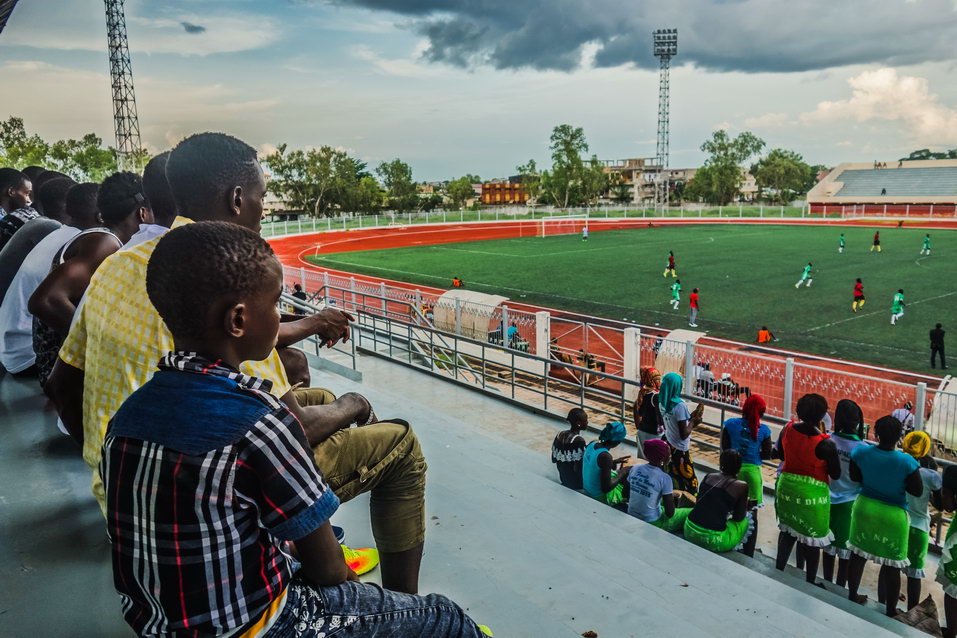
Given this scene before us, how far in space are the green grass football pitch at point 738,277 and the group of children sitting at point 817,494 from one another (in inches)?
476

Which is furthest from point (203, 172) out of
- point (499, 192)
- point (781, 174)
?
point (499, 192)

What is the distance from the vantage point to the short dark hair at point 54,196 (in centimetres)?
585

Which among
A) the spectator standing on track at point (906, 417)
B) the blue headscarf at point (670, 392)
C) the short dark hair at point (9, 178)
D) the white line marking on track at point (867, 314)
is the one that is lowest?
the white line marking on track at point (867, 314)

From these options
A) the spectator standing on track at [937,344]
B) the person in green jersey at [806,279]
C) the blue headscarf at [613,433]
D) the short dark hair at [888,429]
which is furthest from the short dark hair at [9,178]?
the person in green jersey at [806,279]

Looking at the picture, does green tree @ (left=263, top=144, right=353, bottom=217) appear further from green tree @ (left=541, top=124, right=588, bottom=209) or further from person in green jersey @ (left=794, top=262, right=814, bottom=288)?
person in green jersey @ (left=794, top=262, right=814, bottom=288)

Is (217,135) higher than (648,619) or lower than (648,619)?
higher

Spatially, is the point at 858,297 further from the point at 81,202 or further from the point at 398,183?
the point at 398,183

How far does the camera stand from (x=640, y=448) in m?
6.98

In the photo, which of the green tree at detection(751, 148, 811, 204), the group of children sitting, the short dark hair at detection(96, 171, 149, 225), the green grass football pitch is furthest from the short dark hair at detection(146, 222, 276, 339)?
the green tree at detection(751, 148, 811, 204)

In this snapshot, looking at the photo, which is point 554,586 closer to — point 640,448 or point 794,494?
point 794,494

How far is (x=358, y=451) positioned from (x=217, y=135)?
1.19m

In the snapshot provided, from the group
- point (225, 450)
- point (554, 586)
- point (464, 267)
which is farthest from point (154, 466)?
point (464, 267)

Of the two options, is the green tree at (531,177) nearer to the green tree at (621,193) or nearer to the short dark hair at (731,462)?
the green tree at (621,193)

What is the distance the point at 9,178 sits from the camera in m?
6.33
